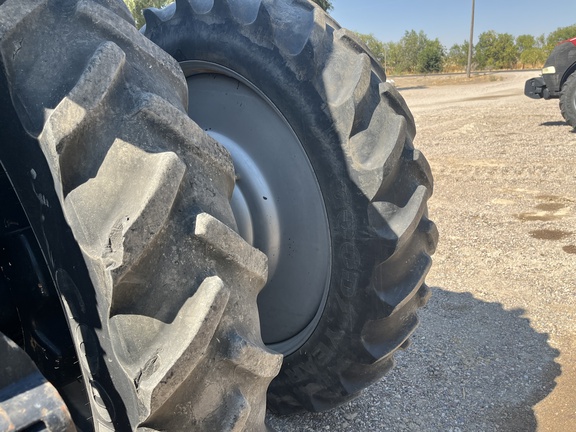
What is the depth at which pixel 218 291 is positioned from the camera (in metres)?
1.01

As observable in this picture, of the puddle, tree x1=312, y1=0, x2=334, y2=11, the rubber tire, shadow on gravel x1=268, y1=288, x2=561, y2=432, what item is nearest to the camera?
the rubber tire

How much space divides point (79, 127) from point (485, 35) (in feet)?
155

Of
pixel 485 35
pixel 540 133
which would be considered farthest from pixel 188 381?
pixel 485 35

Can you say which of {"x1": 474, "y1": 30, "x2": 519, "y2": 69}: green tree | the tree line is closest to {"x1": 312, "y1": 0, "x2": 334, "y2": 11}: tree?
the tree line

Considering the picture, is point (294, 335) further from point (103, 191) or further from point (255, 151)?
point (103, 191)

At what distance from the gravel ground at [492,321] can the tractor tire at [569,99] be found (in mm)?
2441

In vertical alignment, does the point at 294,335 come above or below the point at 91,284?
below

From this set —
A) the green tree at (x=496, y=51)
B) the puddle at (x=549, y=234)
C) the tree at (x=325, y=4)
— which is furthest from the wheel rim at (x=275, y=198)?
the green tree at (x=496, y=51)

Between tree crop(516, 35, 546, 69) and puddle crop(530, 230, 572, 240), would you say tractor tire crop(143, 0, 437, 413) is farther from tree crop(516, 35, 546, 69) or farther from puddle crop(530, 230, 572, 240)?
tree crop(516, 35, 546, 69)

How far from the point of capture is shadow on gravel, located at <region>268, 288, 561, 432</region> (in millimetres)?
2135

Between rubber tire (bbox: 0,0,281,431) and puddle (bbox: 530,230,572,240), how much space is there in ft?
11.8

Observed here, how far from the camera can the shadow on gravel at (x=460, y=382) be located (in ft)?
7.00

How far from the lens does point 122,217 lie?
0.96 m

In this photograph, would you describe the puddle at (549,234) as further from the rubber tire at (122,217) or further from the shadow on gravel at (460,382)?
the rubber tire at (122,217)
